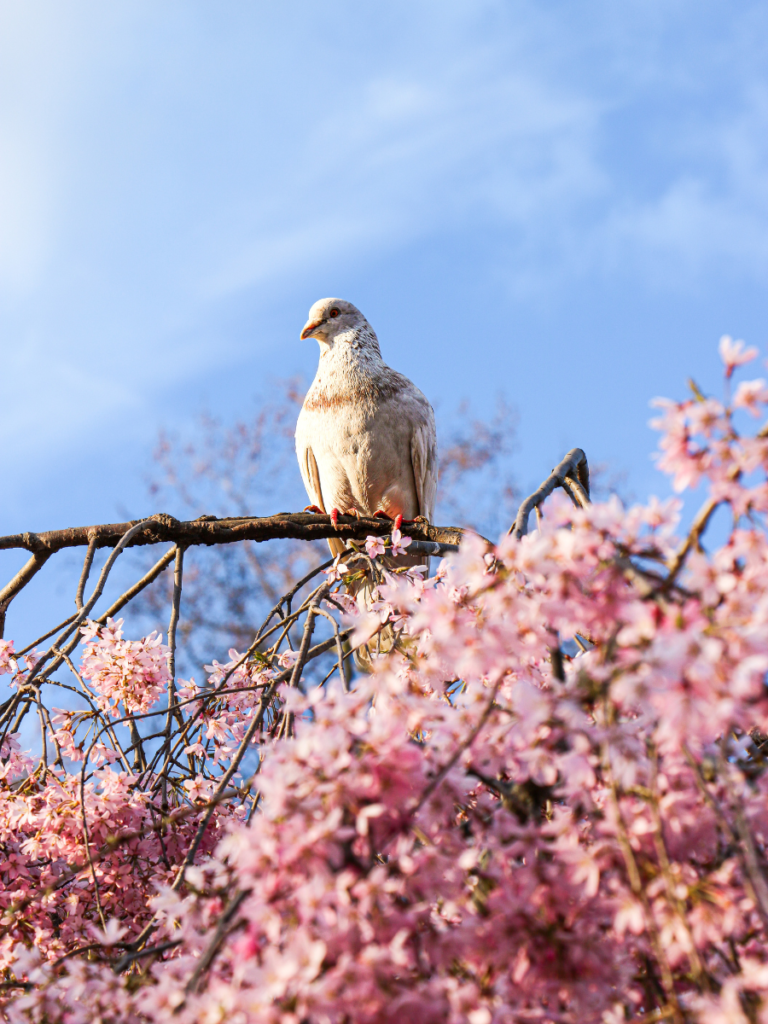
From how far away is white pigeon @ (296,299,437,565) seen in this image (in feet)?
14.6

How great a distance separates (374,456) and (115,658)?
7.44 ft

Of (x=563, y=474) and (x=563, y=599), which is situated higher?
(x=563, y=474)

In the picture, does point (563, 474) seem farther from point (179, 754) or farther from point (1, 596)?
point (1, 596)

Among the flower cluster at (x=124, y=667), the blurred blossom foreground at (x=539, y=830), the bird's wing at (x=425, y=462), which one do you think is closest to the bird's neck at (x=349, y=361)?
the bird's wing at (x=425, y=462)

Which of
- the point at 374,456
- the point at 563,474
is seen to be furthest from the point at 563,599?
the point at 374,456

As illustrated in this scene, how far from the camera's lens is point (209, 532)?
304cm

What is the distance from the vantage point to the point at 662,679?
0.82 metres

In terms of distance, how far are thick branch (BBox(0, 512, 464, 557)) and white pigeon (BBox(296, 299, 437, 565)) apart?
3.38 feet

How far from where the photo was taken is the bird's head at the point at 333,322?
16.3 feet

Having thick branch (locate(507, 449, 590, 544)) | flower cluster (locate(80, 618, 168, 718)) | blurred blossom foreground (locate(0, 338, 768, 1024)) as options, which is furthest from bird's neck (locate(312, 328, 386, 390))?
blurred blossom foreground (locate(0, 338, 768, 1024))

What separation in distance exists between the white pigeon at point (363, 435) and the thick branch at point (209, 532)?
103 centimetres

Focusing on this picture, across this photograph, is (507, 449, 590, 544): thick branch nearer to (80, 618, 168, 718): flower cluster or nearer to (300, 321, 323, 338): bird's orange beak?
(80, 618, 168, 718): flower cluster

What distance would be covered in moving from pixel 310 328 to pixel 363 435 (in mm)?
933

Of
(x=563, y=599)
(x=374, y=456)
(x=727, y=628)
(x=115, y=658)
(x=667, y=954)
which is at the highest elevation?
(x=374, y=456)
